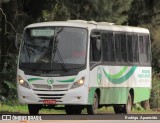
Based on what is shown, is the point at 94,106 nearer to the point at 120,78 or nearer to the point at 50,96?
the point at 50,96

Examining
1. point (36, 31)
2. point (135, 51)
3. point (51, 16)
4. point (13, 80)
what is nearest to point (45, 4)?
point (51, 16)

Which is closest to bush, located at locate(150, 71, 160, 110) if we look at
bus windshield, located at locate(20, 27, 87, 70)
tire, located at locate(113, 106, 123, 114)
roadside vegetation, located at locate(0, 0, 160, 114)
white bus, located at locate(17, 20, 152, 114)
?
roadside vegetation, located at locate(0, 0, 160, 114)

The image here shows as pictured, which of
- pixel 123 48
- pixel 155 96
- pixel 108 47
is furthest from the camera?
pixel 155 96

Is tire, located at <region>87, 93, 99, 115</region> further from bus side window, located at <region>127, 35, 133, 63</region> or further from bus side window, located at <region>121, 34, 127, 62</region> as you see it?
bus side window, located at <region>127, 35, 133, 63</region>

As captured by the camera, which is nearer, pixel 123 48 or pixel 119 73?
pixel 119 73

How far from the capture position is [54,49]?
24.6 metres

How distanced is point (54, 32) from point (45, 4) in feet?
31.2

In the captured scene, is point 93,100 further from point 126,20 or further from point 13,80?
point 126,20

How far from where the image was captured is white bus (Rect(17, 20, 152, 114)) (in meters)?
24.2

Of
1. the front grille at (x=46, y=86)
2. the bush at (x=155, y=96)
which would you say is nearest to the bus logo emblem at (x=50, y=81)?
the front grille at (x=46, y=86)

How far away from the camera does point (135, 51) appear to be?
94.5 feet

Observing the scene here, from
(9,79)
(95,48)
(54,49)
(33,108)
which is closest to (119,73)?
(95,48)

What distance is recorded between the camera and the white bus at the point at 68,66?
79.3 ft

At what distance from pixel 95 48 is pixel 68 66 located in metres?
1.44
